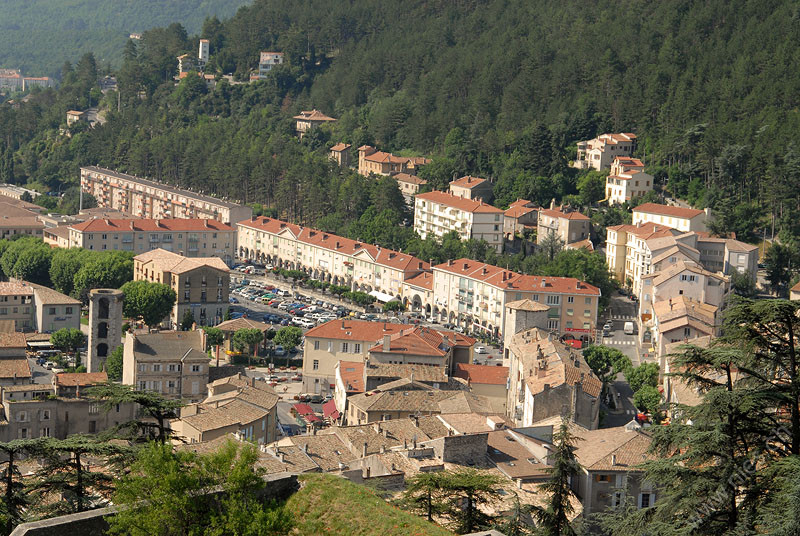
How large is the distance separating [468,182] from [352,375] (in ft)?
139

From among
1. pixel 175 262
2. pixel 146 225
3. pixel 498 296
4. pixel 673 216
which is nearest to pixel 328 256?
pixel 175 262

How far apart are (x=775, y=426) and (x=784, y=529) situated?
2120mm

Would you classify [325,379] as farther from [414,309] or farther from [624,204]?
[624,204]

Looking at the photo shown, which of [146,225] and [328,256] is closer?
[328,256]

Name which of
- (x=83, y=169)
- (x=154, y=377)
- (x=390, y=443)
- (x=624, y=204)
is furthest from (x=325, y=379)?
(x=83, y=169)

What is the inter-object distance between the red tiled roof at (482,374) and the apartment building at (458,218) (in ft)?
99.7

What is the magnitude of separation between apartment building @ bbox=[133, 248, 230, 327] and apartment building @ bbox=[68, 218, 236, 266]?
1352 centimetres

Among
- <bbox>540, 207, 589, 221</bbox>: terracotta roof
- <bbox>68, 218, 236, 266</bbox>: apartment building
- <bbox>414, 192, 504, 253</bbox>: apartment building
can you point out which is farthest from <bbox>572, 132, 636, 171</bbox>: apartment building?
<bbox>68, 218, 236, 266</bbox>: apartment building

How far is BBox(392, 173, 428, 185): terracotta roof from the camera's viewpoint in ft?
319

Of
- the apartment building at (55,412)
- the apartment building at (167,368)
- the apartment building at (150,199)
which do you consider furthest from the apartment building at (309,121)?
the apartment building at (55,412)

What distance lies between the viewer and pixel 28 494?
2389 cm

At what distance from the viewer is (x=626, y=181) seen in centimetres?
8488

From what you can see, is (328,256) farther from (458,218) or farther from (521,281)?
(521,281)

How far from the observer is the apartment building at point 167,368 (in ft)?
169
